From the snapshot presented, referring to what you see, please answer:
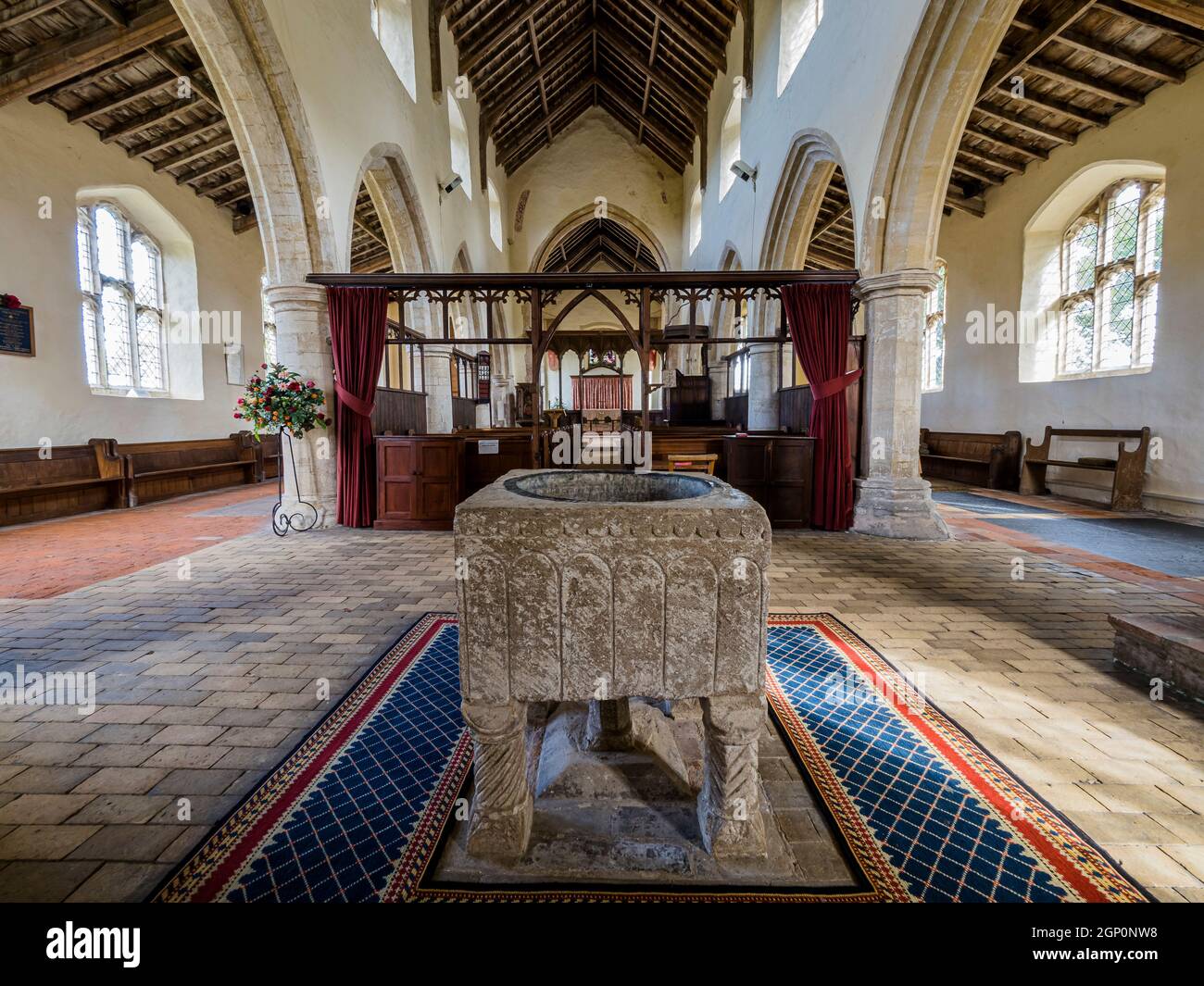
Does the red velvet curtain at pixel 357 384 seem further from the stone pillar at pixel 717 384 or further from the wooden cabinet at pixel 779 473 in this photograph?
the stone pillar at pixel 717 384

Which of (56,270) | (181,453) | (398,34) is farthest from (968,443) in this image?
(56,270)

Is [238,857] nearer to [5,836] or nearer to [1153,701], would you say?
[5,836]

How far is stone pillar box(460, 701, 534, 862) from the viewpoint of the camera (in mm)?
1412

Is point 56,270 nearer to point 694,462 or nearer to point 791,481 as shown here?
point 694,462

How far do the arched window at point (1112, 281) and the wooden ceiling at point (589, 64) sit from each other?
6588mm

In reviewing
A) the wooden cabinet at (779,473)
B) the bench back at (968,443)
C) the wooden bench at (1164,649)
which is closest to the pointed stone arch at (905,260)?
the wooden cabinet at (779,473)

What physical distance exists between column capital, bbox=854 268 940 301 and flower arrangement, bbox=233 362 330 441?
567cm

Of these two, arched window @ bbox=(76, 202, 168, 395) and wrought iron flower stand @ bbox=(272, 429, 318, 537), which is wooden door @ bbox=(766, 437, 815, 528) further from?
arched window @ bbox=(76, 202, 168, 395)

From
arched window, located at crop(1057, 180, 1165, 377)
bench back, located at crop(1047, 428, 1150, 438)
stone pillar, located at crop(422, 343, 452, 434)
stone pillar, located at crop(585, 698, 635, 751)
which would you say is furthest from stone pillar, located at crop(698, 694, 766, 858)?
arched window, located at crop(1057, 180, 1165, 377)

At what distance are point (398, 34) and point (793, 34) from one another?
18.6ft

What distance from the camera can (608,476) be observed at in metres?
2.12

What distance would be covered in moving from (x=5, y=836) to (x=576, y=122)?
694 inches

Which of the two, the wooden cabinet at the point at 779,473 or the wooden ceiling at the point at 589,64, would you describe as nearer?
the wooden cabinet at the point at 779,473

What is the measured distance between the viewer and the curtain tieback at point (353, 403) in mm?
5730
